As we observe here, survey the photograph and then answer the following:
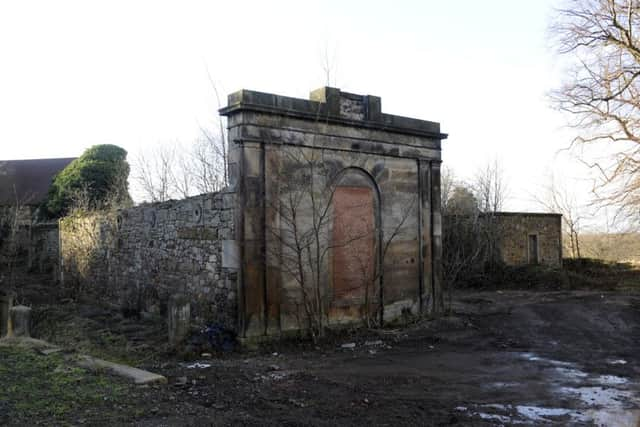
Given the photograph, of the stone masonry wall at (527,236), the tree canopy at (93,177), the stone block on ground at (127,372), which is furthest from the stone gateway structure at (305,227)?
the tree canopy at (93,177)

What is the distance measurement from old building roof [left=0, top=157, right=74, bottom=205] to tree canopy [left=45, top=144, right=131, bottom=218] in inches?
338

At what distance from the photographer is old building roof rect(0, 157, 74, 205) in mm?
34438

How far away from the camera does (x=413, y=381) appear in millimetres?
7004

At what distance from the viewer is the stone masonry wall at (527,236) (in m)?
21.0

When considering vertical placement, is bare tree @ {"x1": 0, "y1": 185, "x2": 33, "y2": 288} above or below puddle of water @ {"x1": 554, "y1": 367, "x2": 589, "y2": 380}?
above

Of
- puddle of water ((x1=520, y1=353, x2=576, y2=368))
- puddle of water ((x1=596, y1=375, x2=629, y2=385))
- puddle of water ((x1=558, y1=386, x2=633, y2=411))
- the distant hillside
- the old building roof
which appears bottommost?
puddle of water ((x1=520, y1=353, x2=576, y2=368))

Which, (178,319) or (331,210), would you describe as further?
(331,210)

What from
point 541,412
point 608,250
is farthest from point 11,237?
point 608,250

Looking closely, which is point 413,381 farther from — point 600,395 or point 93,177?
A: point 93,177

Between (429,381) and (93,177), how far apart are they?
72.6ft

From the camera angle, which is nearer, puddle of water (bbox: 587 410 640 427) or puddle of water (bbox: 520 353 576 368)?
puddle of water (bbox: 587 410 640 427)

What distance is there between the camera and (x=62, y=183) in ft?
84.5

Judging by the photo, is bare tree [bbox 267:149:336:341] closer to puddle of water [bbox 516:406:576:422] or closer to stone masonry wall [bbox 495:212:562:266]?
puddle of water [bbox 516:406:576:422]

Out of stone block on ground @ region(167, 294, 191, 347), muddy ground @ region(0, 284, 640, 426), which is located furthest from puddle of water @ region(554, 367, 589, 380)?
stone block on ground @ region(167, 294, 191, 347)
